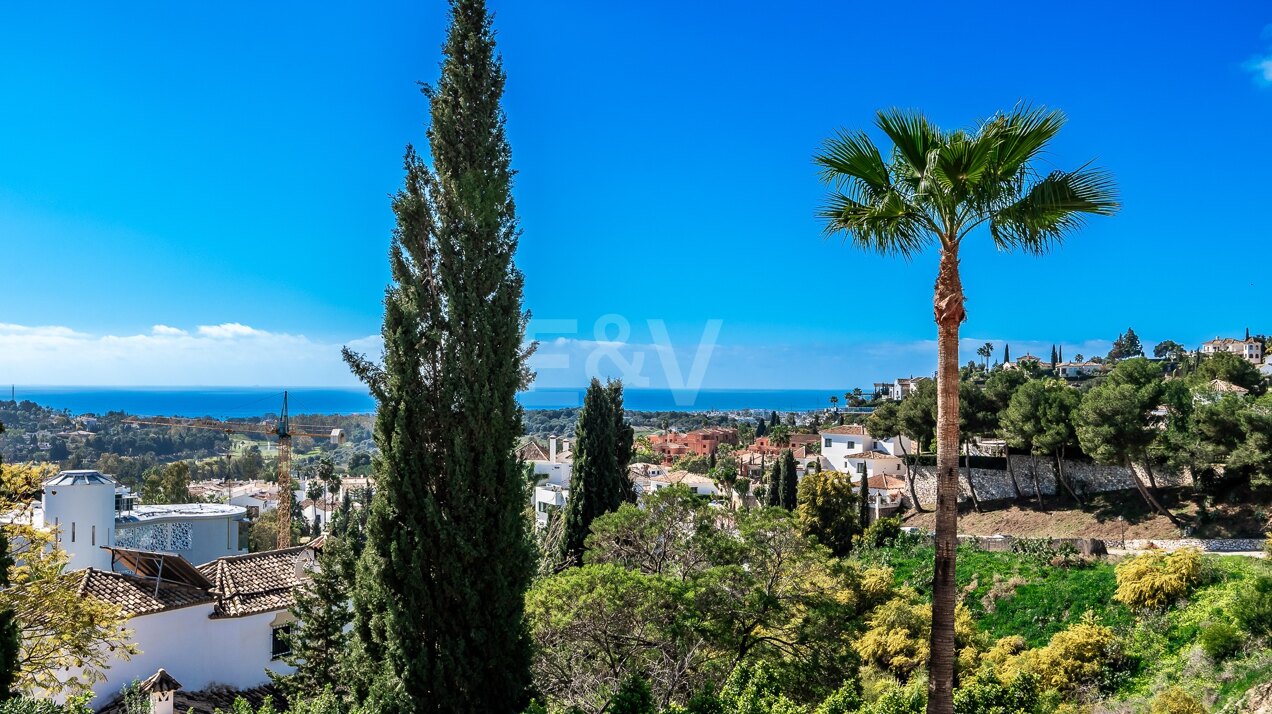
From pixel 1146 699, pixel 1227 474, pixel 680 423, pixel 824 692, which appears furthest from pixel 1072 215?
pixel 680 423

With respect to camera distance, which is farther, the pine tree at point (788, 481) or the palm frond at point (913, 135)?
the pine tree at point (788, 481)

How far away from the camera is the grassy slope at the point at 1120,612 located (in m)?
9.29

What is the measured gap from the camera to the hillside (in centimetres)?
2122

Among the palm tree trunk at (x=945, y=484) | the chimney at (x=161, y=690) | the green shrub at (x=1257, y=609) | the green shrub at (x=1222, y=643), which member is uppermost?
the palm tree trunk at (x=945, y=484)

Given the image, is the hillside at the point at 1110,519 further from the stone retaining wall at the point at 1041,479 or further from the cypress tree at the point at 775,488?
the cypress tree at the point at 775,488

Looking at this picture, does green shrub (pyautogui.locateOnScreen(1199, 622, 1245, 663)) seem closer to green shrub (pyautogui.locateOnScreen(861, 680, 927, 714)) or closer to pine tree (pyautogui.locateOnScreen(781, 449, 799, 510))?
green shrub (pyautogui.locateOnScreen(861, 680, 927, 714))

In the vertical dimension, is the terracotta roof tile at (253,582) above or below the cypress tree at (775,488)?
above

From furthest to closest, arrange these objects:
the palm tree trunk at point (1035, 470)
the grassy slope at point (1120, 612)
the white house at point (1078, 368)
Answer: the white house at point (1078, 368)
the palm tree trunk at point (1035, 470)
the grassy slope at point (1120, 612)

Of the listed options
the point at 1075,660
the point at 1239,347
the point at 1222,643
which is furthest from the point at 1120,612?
the point at 1239,347

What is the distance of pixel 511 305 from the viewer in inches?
264

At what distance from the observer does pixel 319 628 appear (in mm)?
10094

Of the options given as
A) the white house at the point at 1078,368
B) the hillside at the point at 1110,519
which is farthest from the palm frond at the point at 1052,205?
the white house at the point at 1078,368

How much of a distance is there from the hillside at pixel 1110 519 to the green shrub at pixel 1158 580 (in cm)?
505

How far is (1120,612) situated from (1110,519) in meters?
12.2
